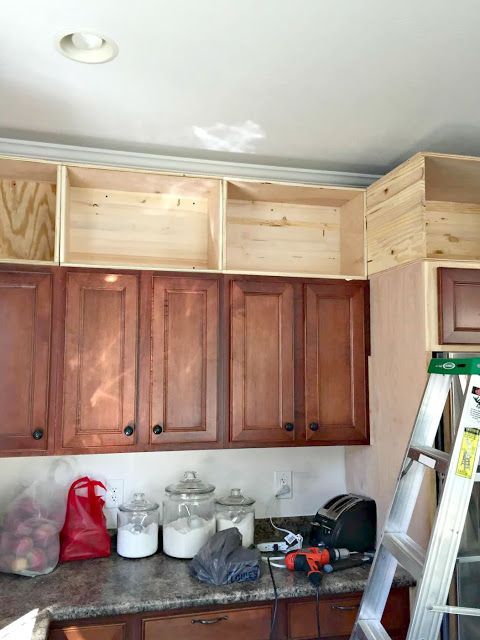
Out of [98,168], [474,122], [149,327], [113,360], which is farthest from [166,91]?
[474,122]

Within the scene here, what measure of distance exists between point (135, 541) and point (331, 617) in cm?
81

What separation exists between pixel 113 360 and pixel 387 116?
142 cm

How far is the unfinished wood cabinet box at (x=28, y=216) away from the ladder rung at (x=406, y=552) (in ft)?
5.62

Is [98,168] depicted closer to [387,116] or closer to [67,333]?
[67,333]

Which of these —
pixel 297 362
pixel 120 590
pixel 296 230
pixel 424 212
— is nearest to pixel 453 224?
pixel 424 212

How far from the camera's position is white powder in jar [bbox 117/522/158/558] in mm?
2178

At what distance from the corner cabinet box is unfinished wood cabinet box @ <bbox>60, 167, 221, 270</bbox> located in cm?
70

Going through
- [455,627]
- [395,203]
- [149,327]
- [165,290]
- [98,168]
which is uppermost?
Answer: [98,168]

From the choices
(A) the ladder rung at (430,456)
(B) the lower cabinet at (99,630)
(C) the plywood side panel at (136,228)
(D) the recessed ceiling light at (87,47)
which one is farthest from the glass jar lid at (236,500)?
(D) the recessed ceiling light at (87,47)

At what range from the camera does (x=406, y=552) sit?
1477 millimetres

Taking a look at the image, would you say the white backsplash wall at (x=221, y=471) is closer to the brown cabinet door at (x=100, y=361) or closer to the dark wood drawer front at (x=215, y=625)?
the brown cabinet door at (x=100, y=361)

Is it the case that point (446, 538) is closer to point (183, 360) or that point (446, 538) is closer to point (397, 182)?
point (183, 360)

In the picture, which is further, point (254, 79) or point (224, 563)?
point (224, 563)

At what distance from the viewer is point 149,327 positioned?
7.18 feet
